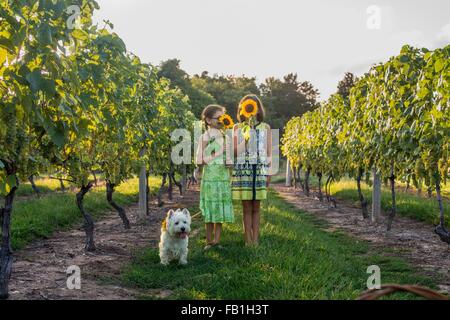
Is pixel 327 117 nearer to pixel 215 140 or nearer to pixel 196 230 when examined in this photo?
pixel 196 230

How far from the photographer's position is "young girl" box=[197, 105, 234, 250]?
6.57 m

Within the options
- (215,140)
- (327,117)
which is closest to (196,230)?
(215,140)

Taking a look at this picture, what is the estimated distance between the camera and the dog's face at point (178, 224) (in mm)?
5988

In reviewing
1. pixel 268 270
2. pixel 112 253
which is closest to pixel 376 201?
pixel 112 253

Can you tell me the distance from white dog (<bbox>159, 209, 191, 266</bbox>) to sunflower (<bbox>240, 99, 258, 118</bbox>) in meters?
1.55

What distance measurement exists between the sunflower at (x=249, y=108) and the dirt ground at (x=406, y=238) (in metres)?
3.21

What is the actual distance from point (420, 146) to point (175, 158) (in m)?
9.61

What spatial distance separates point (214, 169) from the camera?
21.7 feet

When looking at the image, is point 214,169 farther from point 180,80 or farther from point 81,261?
point 180,80

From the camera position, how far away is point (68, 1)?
3.28 meters

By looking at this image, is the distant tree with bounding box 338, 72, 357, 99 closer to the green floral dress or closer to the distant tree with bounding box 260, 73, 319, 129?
the distant tree with bounding box 260, 73, 319, 129

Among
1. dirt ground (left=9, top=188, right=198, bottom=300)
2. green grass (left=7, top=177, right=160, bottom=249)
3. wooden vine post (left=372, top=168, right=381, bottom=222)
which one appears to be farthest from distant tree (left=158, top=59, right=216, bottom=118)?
dirt ground (left=9, top=188, right=198, bottom=300)

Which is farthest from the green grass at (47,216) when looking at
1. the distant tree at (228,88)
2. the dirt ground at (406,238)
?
the distant tree at (228,88)

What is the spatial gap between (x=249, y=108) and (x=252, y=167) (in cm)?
80
